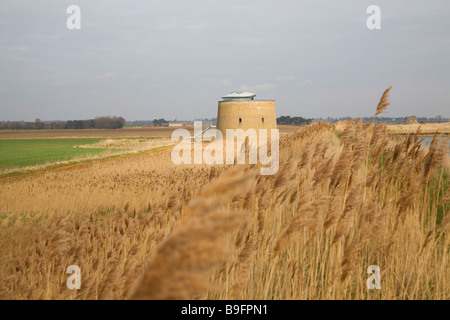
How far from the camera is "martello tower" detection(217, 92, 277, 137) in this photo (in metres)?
37.1

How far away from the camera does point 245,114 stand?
37.0 m

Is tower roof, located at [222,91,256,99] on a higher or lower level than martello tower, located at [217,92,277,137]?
higher

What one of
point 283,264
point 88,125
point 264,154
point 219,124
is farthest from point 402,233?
point 88,125

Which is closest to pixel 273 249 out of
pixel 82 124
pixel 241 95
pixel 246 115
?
pixel 246 115

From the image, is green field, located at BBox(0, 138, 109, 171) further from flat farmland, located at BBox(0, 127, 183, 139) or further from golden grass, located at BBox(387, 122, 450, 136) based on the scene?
flat farmland, located at BBox(0, 127, 183, 139)

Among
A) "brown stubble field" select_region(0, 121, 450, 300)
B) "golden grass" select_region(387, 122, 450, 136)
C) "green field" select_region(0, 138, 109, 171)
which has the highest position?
"golden grass" select_region(387, 122, 450, 136)

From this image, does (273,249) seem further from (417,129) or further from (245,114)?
(245,114)

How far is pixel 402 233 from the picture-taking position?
3.34 m

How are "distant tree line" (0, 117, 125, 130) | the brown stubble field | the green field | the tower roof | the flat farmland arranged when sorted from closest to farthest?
the brown stubble field, the green field, the tower roof, the flat farmland, "distant tree line" (0, 117, 125, 130)

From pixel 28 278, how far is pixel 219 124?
36046 mm

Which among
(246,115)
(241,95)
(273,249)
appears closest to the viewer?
(273,249)

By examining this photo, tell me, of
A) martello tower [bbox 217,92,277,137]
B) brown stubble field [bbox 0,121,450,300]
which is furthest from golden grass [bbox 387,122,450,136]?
martello tower [bbox 217,92,277,137]

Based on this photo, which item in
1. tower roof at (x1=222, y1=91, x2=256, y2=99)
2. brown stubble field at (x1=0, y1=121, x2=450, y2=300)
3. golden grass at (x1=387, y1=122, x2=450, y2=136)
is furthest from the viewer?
tower roof at (x1=222, y1=91, x2=256, y2=99)
